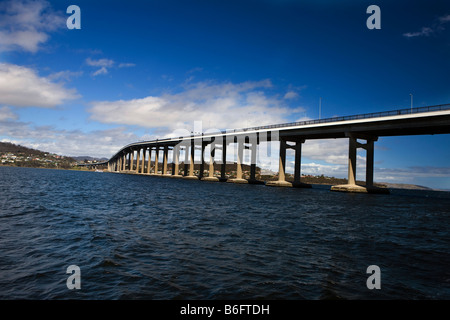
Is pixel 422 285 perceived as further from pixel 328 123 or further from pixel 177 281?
pixel 328 123

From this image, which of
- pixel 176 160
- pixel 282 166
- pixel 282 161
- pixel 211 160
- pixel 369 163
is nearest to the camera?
pixel 369 163

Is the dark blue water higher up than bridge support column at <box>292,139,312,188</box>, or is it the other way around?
bridge support column at <box>292,139,312,188</box>

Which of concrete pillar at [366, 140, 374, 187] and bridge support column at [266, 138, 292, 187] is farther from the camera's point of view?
bridge support column at [266, 138, 292, 187]

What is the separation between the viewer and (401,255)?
10578 millimetres

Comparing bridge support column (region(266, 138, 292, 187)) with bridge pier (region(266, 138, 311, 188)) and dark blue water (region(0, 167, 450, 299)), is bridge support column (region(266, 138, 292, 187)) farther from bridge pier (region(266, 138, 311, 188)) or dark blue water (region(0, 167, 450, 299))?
dark blue water (region(0, 167, 450, 299))

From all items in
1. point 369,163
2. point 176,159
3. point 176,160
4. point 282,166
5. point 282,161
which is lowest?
point 282,166

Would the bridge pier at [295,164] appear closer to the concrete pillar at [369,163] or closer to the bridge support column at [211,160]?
the concrete pillar at [369,163]

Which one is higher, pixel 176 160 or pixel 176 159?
Answer: pixel 176 159

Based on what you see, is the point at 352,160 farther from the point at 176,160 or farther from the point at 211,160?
the point at 176,160

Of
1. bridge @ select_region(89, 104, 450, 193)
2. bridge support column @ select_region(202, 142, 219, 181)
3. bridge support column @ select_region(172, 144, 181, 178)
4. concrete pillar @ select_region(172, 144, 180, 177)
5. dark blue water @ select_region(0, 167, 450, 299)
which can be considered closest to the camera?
dark blue water @ select_region(0, 167, 450, 299)

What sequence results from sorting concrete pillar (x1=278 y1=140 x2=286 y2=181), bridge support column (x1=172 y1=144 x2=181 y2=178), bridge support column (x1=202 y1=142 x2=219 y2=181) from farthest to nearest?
bridge support column (x1=172 y1=144 x2=181 y2=178) → bridge support column (x1=202 y1=142 x2=219 y2=181) → concrete pillar (x1=278 y1=140 x2=286 y2=181)

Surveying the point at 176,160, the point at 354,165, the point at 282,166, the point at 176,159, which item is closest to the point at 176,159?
the point at 176,159

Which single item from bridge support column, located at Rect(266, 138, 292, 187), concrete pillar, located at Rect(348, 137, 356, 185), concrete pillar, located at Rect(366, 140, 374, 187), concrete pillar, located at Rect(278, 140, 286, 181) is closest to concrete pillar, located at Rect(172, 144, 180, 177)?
bridge support column, located at Rect(266, 138, 292, 187)
